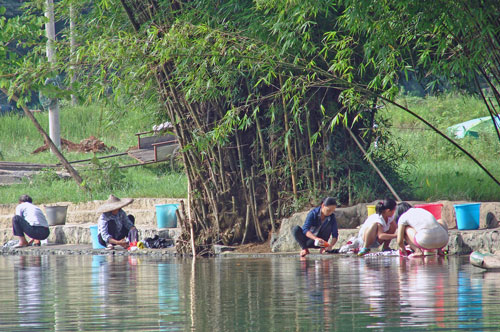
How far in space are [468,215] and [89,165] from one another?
38.5 feet

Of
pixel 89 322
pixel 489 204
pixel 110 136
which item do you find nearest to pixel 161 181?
pixel 489 204

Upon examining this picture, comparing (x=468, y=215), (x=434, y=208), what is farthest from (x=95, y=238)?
(x=468, y=215)

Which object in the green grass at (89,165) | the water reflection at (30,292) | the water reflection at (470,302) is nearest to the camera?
the water reflection at (470,302)

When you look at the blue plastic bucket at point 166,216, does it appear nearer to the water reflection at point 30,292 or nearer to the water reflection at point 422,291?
the water reflection at point 30,292

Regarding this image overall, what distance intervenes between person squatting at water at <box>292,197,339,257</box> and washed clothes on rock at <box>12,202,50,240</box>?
19.1 feet

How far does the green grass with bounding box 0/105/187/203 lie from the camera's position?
17422mm

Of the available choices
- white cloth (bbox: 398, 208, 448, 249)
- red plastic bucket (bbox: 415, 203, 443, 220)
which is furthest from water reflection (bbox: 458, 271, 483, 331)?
red plastic bucket (bbox: 415, 203, 443, 220)

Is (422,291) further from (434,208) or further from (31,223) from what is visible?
(31,223)

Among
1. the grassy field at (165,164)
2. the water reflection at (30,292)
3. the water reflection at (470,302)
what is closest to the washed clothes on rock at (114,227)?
the water reflection at (30,292)

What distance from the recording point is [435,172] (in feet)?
55.5

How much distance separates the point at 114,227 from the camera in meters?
14.3

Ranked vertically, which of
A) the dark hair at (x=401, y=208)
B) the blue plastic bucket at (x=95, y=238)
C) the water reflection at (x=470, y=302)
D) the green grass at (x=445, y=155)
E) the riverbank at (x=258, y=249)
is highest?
the green grass at (x=445, y=155)

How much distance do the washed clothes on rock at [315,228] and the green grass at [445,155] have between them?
2.20 m

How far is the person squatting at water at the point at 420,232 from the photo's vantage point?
1078cm
